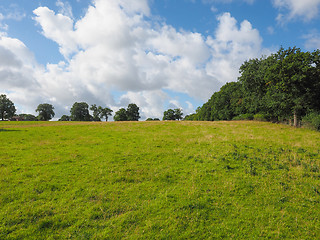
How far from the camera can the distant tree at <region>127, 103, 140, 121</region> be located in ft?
391

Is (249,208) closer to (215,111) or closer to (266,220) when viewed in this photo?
(266,220)

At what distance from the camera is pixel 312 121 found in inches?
1181

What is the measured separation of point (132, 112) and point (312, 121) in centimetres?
10264

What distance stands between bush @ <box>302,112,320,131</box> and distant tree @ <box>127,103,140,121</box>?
99936mm

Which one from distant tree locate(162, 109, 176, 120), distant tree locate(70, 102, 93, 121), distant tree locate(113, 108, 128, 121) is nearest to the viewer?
distant tree locate(70, 102, 93, 121)

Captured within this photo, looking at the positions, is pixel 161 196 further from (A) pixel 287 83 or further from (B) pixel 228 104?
(B) pixel 228 104

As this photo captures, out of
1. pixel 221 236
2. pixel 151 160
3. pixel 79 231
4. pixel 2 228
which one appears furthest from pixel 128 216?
pixel 151 160

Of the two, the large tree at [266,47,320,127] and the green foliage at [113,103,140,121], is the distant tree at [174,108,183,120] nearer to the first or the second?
the green foliage at [113,103,140,121]

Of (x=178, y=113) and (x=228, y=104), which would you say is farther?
(x=178, y=113)

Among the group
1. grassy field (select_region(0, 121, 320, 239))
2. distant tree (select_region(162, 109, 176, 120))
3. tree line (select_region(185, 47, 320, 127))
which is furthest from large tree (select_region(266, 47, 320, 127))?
distant tree (select_region(162, 109, 176, 120))

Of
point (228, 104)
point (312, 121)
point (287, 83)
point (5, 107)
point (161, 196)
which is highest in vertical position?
point (228, 104)

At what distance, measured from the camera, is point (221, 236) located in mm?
6465

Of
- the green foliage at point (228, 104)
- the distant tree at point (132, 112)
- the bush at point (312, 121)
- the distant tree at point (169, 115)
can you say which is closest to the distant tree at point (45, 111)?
the distant tree at point (132, 112)

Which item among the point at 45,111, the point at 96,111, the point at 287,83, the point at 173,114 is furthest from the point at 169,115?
the point at 287,83
